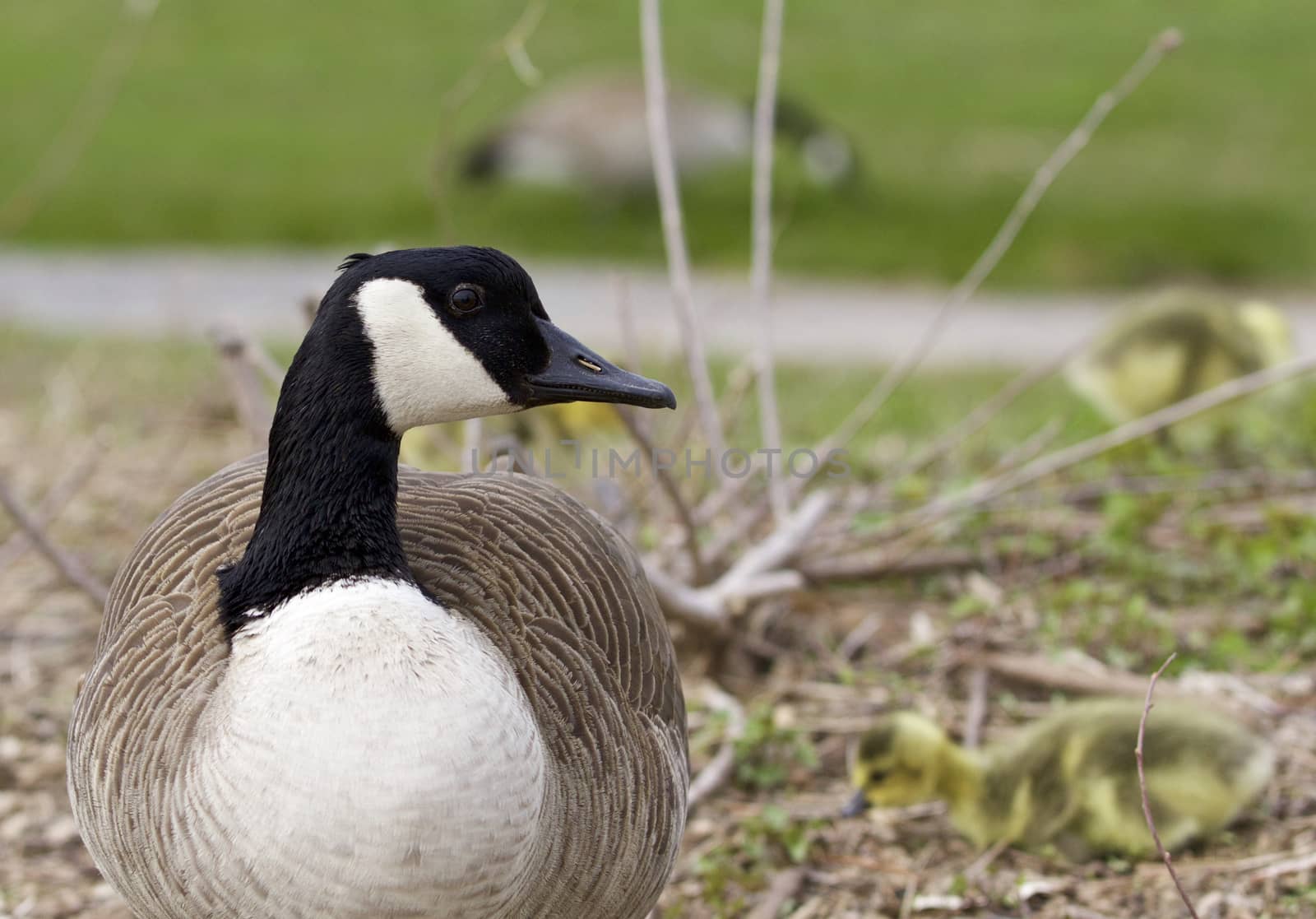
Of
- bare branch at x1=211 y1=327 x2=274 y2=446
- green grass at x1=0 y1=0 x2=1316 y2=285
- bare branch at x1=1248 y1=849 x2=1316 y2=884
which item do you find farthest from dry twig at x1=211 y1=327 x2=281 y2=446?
green grass at x1=0 y1=0 x2=1316 y2=285

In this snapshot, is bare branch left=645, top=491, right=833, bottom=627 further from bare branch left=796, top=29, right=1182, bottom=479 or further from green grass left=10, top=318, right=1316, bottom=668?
green grass left=10, top=318, right=1316, bottom=668

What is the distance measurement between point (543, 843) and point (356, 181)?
35.0 ft

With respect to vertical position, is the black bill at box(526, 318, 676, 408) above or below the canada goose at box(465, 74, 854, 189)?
below

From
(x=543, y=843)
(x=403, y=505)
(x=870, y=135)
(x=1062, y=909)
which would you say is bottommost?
(x=1062, y=909)

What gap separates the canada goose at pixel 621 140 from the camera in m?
10.8

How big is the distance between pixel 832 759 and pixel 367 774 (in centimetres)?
150

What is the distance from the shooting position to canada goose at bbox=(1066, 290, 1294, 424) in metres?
4.19

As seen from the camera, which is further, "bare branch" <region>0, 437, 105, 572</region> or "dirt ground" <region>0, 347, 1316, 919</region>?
"bare branch" <region>0, 437, 105, 572</region>

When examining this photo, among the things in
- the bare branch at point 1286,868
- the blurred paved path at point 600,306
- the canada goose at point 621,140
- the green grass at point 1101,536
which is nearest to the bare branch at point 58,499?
the green grass at point 1101,536

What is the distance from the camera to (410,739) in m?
1.52

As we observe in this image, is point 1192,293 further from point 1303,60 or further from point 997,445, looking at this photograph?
point 1303,60

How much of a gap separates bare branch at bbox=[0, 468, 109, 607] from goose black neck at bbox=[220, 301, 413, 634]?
948 mm

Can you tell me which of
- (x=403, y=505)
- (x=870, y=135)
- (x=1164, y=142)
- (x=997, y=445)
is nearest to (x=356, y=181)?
(x=870, y=135)

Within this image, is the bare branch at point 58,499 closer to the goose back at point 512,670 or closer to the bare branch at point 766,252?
the goose back at point 512,670
